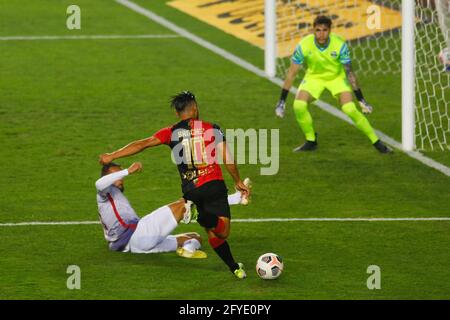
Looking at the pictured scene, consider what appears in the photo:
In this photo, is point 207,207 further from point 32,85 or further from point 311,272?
point 32,85

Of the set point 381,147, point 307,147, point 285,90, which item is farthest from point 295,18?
point 285,90

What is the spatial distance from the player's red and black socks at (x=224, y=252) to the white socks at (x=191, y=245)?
875 millimetres

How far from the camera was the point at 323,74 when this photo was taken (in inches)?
757

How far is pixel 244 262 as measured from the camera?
45.0ft

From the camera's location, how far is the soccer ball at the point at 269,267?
12922mm

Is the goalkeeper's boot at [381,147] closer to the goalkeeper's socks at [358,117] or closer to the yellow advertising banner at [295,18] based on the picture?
the goalkeeper's socks at [358,117]

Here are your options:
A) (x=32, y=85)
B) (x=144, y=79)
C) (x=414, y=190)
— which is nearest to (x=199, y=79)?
(x=144, y=79)

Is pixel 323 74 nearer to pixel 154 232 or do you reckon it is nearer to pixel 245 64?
pixel 154 232

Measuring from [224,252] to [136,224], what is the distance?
127cm

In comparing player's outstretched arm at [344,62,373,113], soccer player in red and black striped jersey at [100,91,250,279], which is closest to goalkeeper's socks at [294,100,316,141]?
player's outstretched arm at [344,62,373,113]

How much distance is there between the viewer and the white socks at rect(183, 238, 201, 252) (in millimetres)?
13914

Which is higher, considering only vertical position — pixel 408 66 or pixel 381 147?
pixel 408 66

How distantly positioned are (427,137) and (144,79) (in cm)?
617

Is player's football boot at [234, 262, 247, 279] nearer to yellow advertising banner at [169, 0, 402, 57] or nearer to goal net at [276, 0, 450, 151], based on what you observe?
goal net at [276, 0, 450, 151]
